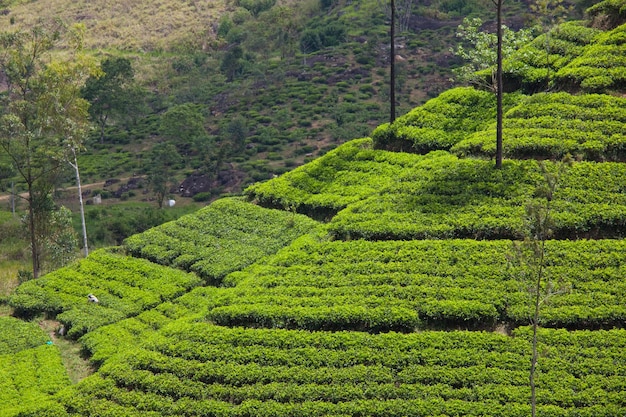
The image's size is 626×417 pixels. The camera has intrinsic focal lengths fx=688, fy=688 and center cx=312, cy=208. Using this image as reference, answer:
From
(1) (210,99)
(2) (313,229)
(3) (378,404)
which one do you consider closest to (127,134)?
(1) (210,99)

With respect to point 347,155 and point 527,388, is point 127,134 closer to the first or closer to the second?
point 347,155

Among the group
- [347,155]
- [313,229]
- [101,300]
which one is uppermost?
[347,155]

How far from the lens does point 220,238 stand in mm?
34500

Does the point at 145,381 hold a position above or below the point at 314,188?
below

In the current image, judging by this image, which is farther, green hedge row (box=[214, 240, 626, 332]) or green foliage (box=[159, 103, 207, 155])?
green foliage (box=[159, 103, 207, 155])

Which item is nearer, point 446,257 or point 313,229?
point 446,257

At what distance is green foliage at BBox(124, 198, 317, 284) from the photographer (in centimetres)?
3228

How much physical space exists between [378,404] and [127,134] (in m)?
68.5

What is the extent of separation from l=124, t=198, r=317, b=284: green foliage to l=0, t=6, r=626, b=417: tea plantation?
0.36 feet

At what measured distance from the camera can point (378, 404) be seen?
20.3 m

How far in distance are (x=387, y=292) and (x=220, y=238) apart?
1259cm

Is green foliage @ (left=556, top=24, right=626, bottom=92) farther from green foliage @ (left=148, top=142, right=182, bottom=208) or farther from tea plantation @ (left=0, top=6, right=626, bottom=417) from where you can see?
green foliage @ (left=148, top=142, right=182, bottom=208)

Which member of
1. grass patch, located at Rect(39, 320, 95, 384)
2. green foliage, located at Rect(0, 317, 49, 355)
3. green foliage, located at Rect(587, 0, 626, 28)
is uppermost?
green foliage, located at Rect(587, 0, 626, 28)

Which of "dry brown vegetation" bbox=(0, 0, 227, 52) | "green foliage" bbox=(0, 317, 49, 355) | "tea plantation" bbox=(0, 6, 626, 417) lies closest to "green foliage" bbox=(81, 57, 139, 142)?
"dry brown vegetation" bbox=(0, 0, 227, 52)
